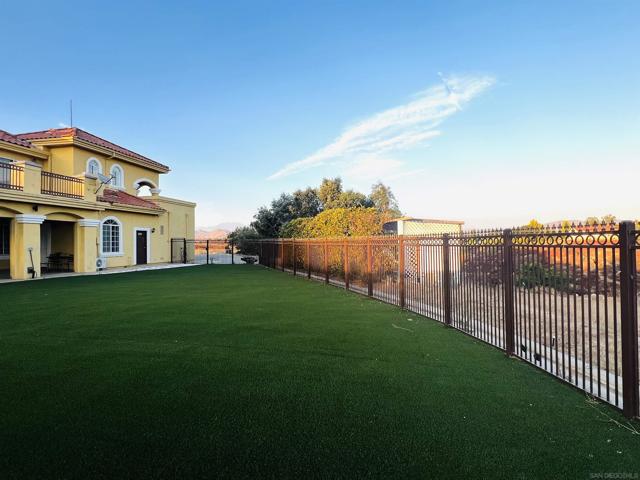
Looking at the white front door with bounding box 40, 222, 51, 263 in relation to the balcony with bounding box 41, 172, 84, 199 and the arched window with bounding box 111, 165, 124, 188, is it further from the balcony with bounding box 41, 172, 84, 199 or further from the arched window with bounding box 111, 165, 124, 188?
the arched window with bounding box 111, 165, 124, 188

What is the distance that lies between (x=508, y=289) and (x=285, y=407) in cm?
356

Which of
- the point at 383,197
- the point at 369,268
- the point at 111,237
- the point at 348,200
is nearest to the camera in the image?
the point at 369,268

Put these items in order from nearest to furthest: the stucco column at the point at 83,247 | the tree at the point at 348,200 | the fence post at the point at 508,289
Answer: the fence post at the point at 508,289, the stucco column at the point at 83,247, the tree at the point at 348,200

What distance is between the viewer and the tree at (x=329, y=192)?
103ft

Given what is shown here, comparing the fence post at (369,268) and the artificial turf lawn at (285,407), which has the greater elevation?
the fence post at (369,268)

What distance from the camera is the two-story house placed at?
45.4 feet

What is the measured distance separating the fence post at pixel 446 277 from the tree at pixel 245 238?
21.4 metres

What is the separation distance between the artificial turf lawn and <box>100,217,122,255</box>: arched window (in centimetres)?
1425

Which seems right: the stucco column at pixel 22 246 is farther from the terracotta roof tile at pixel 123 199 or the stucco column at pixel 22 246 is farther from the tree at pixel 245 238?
the tree at pixel 245 238

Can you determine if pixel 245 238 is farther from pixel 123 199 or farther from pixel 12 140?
pixel 12 140

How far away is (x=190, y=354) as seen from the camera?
4727mm

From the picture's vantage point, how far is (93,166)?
2005 centimetres

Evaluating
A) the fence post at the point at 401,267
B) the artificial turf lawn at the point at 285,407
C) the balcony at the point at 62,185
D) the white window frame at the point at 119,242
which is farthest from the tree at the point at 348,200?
the artificial turf lawn at the point at 285,407

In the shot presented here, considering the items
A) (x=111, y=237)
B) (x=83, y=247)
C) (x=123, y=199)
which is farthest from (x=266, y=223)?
(x=83, y=247)
